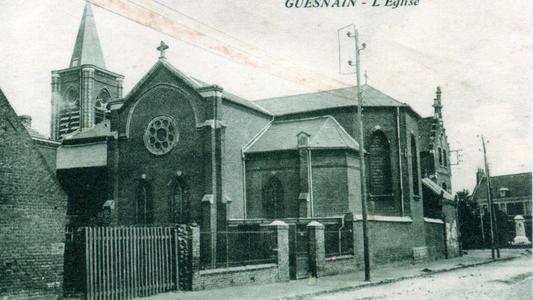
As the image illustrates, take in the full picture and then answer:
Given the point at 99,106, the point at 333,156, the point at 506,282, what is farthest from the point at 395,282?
the point at 99,106

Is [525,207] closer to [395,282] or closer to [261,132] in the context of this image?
[261,132]

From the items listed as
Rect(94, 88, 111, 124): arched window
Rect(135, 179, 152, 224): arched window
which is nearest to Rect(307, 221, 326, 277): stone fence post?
Rect(135, 179, 152, 224): arched window

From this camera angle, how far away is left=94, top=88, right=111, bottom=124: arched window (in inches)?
1922

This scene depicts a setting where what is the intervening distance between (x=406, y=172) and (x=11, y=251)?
24158 mm

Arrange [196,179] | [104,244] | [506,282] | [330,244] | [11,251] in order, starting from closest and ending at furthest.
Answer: [11,251], [104,244], [506,282], [330,244], [196,179]

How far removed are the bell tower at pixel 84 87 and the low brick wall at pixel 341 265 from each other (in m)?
30.3

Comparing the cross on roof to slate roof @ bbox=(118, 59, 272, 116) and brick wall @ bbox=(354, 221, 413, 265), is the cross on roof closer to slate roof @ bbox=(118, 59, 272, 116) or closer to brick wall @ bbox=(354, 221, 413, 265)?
slate roof @ bbox=(118, 59, 272, 116)

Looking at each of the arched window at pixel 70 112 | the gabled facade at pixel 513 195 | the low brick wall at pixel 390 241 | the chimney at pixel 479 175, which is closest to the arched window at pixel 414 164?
the low brick wall at pixel 390 241

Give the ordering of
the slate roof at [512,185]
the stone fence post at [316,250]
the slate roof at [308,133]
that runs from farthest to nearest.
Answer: the slate roof at [512,185]
the slate roof at [308,133]
the stone fence post at [316,250]

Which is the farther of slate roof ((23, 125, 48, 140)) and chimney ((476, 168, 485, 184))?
chimney ((476, 168, 485, 184))

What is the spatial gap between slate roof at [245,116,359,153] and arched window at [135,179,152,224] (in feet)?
20.3

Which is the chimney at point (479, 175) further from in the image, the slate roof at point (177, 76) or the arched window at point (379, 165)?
the slate roof at point (177, 76)

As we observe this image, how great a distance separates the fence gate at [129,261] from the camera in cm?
1449

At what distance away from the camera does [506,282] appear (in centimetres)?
1920
